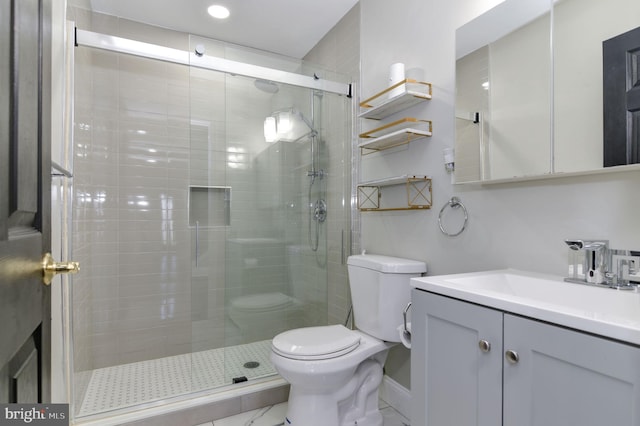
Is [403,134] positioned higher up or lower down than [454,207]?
higher up

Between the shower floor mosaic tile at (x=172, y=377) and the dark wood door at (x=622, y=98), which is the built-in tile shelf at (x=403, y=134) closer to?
the dark wood door at (x=622, y=98)

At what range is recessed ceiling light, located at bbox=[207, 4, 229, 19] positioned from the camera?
7.76 feet

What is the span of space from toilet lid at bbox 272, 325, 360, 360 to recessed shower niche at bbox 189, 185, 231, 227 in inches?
35.0

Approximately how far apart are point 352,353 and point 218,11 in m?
2.42

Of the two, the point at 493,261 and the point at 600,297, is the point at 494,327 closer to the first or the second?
the point at 600,297

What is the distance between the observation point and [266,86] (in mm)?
2176

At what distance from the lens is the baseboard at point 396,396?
191 cm

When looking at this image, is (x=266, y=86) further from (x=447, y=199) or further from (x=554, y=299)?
(x=554, y=299)

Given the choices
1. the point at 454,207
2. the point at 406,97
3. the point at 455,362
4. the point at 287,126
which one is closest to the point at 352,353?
the point at 455,362

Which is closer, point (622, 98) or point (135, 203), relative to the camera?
point (622, 98)

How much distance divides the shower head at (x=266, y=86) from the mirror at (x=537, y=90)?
113cm

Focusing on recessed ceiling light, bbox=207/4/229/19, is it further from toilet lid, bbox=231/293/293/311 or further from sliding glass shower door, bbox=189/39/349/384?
toilet lid, bbox=231/293/293/311

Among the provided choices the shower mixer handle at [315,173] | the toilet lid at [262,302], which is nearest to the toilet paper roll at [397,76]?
the shower mixer handle at [315,173]

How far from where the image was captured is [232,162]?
2.15m
